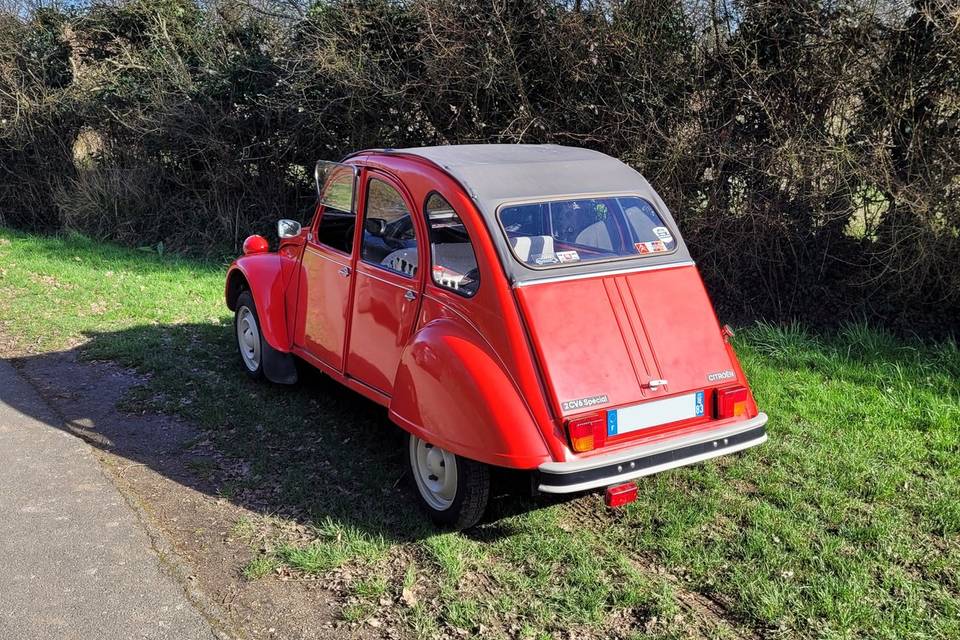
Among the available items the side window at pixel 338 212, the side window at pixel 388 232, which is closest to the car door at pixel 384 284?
the side window at pixel 388 232

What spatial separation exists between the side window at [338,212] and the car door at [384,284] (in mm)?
234

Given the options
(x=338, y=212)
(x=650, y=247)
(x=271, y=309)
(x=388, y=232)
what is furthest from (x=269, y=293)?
(x=650, y=247)

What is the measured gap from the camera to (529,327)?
405cm

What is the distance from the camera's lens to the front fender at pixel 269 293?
6137 millimetres

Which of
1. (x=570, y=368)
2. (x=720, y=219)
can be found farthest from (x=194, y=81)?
(x=570, y=368)

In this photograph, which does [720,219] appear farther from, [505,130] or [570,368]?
[570,368]

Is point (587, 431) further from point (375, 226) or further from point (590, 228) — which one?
point (375, 226)

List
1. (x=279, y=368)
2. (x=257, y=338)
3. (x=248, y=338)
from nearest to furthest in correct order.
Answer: (x=279, y=368)
(x=257, y=338)
(x=248, y=338)

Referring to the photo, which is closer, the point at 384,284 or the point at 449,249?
the point at 449,249

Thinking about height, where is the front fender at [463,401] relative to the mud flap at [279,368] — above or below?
above

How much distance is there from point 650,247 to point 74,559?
346 centimetres

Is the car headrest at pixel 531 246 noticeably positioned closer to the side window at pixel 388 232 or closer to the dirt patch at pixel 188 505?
the side window at pixel 388 232

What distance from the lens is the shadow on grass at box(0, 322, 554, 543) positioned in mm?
4676

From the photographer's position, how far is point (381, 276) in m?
4.92
